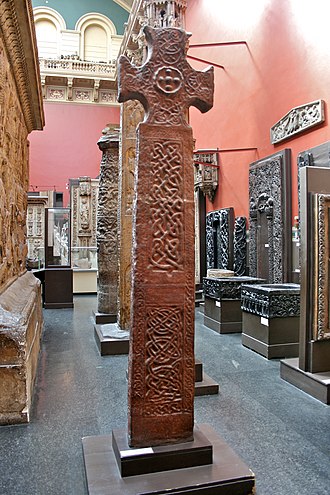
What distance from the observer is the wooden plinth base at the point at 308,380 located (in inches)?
122

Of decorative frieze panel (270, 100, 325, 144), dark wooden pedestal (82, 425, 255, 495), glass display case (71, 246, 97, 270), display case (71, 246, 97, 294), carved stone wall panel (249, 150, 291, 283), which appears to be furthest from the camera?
glass display case (71, 246, 97, 270)

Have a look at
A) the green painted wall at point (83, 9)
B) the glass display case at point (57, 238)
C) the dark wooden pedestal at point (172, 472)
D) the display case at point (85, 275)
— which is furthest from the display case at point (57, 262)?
the green painted wall at point (83, 9)

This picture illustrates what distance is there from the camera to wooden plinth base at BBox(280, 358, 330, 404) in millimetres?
3109

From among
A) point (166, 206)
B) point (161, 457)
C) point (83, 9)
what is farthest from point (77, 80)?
point (161, 457)

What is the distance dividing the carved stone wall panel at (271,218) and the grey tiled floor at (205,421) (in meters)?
1.65

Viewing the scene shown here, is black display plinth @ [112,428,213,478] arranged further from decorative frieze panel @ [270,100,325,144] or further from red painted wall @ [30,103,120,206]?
red painted wall @ [30,103,120,206]

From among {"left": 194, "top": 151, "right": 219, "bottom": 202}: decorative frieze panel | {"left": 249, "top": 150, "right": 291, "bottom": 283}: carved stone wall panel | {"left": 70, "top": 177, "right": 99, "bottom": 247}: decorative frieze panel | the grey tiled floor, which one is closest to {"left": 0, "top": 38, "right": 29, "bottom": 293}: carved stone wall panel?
the grey tiled floor

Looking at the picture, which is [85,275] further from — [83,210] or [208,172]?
[208,172]

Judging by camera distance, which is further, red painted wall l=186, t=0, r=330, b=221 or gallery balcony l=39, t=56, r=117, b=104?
gallery balcony l=39, t=56, r=117, b=104

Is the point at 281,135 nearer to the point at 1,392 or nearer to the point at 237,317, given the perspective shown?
the point at 237,317

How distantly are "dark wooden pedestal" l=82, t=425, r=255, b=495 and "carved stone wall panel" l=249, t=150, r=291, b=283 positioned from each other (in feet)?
13.2

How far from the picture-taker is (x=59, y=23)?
14.9 m

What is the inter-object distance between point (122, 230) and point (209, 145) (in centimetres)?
537

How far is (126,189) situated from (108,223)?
172 cm
